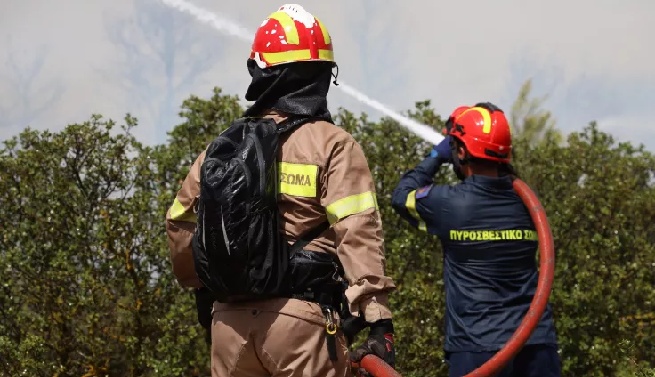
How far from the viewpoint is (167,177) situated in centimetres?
686

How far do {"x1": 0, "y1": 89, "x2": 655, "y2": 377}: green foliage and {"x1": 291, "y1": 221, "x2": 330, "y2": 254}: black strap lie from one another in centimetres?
271

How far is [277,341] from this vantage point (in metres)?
3.80

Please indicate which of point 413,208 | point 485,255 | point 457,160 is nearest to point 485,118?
A: point 457,160

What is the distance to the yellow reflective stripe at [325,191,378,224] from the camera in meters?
3.76

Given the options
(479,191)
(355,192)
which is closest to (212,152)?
(355,192)

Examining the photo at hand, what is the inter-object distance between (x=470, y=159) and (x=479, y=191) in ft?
0.78

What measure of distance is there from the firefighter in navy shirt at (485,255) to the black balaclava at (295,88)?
1.71 meters

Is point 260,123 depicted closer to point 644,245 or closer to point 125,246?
point 125,246

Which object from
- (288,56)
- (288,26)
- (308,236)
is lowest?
(308,236)

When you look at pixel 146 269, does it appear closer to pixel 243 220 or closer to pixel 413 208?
pixel 413 208

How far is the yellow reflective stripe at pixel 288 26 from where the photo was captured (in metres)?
4.05

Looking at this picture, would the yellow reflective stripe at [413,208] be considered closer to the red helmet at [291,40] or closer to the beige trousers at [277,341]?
the red helmet at [291,40]

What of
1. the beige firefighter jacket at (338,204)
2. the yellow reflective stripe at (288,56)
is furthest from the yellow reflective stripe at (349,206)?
the yellow reflective stripe at (288,56)

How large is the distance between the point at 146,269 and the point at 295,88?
2.97 metres
